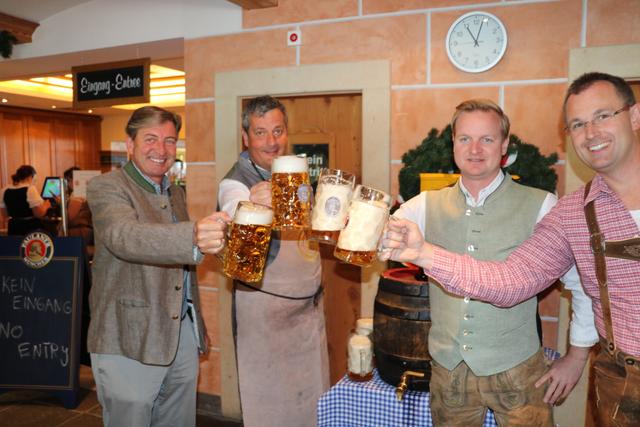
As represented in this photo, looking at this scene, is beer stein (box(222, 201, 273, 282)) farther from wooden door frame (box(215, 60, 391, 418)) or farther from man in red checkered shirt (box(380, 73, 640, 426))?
wooden door frame (box(215, 60, 391, 418))

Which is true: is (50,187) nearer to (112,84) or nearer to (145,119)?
(112,84)

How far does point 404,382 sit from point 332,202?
957 mm

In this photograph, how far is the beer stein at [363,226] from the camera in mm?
1303

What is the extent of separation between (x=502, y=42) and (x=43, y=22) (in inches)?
142

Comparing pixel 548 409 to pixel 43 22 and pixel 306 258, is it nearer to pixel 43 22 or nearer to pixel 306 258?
pixel 306 258

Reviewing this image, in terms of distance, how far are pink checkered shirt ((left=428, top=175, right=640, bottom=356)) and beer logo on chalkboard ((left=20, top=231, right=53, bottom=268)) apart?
307cm

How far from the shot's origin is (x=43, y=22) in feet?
13.5

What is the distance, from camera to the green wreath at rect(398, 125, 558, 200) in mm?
2389

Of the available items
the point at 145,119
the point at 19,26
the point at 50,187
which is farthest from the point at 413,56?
the point at 50,187

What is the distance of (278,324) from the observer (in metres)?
2.34

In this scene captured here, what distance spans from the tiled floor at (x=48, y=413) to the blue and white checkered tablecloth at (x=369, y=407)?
164 centimetres

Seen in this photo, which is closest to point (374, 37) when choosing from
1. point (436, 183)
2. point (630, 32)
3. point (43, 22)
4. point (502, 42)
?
point (502, 42)

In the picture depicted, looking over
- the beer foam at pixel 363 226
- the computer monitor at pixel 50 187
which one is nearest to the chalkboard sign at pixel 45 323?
the beer foam at pixel 363 226

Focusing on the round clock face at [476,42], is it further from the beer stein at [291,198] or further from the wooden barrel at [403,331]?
the beer stein at [291,198]
